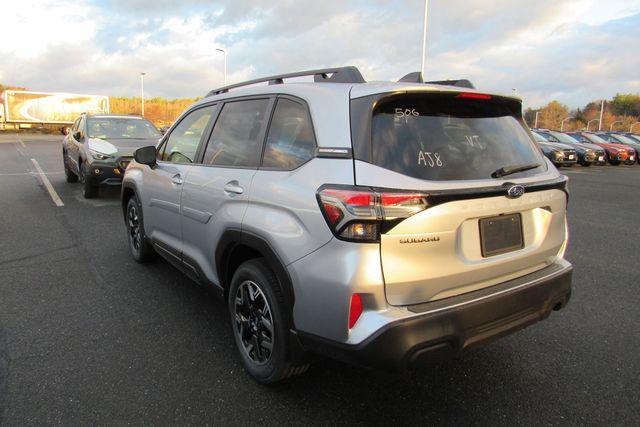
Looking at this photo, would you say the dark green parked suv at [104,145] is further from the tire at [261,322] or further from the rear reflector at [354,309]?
the rear reflector at [354,309]

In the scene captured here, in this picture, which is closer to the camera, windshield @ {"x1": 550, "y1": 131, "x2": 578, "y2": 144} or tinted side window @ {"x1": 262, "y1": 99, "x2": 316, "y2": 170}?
tinted side window @ {"x1": 262, "y1": 99, "x2": 316, "y2": 170}

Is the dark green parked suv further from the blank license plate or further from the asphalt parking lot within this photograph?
the blank license plate

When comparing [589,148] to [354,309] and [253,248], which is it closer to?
[253,248]

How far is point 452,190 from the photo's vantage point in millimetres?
2209

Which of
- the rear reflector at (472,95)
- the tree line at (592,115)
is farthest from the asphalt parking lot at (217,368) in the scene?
the tree line at (592,115)

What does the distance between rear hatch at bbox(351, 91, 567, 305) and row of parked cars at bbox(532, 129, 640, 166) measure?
62.1 ft

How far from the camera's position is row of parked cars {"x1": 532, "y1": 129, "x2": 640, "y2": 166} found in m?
Result: 20.5

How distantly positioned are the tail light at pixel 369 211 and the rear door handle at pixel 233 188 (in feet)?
2.90

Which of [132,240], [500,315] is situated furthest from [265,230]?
[132,240]

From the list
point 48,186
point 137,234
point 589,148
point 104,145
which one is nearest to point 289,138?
point 137,234

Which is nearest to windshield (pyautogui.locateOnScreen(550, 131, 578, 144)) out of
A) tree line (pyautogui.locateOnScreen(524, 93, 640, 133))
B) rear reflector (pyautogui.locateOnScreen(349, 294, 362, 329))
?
rear reflector (pyautogui.locateOnScreen(349, 294, 362, 329))

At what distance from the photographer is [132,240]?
17.0ft

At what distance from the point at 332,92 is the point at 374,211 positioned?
31.0 inches

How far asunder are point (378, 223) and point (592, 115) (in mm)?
103807
